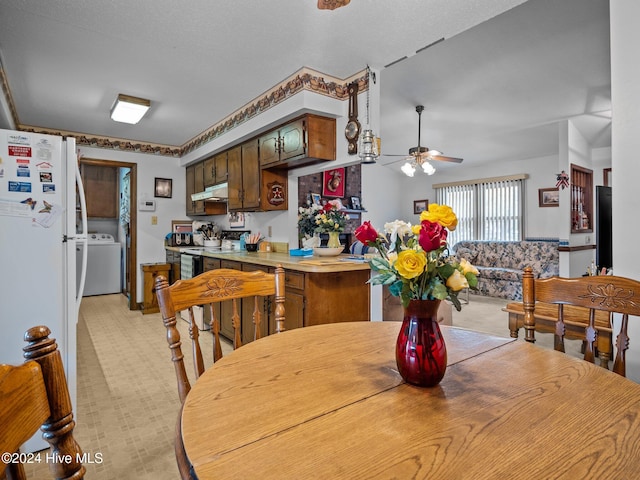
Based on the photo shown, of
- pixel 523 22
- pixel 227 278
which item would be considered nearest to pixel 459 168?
pixel 523 22

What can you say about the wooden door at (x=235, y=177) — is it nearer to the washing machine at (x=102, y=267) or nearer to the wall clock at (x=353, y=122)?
the wall clock at (x=353, y=122)

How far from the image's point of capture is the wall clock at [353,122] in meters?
2.88

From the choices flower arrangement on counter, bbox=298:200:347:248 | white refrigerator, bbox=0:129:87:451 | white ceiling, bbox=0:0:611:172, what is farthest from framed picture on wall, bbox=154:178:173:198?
white refrigerator, bbox=0:129:87:451

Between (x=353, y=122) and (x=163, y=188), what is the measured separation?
3.47 meters

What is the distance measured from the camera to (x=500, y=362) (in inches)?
38.4

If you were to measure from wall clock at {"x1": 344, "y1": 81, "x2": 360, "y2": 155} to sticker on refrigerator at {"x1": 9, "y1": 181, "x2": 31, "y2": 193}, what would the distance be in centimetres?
217

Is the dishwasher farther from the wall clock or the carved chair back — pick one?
the carved chair back

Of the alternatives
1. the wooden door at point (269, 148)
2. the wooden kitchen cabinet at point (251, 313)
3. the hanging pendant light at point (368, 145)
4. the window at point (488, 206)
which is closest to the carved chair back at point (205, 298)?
the wooden kitchen cabinet at point (251, 313)

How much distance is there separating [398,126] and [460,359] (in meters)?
4.61

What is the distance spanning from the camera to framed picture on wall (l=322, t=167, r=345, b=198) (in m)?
6.14

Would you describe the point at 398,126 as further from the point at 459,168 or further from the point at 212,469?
the point at 212,469

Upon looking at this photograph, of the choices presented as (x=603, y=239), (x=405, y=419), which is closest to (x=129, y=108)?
(x=405, y=419)

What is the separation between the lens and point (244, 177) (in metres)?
3.91

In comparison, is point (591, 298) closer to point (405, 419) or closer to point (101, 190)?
point (405, 419)
